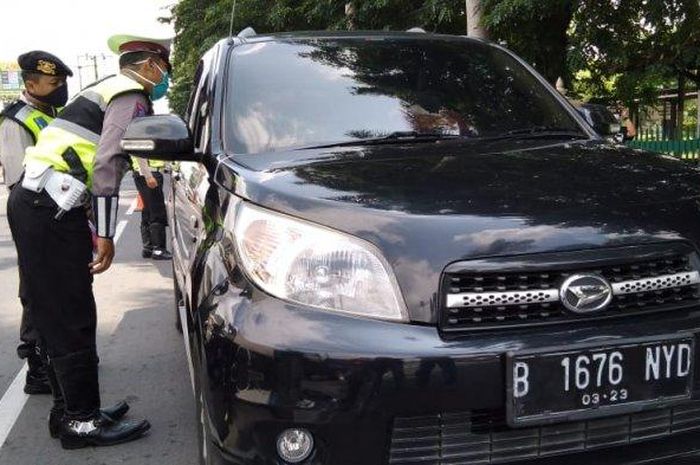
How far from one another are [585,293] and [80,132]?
Result: 2246 mm

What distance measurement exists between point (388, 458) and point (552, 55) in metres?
7.71

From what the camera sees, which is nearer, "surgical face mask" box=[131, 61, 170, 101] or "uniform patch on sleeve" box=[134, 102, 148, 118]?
"uniform patch on sleeve" box=[134, 102, 148, 118]

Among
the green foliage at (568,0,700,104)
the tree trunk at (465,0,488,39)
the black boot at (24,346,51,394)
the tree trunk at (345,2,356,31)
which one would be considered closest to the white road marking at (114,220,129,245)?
the tree trunk at (345,2,356,31)

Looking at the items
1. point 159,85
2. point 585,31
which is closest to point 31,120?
point 159,85

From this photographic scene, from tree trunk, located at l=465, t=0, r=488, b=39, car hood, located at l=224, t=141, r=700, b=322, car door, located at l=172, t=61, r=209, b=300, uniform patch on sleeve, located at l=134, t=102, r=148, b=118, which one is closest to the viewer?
car hood, located at l=224, t=141, r=700, b=322

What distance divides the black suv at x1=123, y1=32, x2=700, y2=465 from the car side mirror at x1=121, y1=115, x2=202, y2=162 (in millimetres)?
517

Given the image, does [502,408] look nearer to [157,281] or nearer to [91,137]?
[91,137]

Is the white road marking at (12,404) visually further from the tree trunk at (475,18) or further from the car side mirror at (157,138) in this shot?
the tree trunk at (475,18)

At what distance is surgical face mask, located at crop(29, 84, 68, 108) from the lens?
424 centimetres

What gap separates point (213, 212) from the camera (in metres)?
2.54

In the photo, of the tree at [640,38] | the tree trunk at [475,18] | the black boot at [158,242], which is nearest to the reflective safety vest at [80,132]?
the tree at [640,38]

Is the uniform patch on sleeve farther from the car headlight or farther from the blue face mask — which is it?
the car headlight

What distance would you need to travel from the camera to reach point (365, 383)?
1861mm

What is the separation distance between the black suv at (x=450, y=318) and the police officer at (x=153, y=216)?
6342mm
